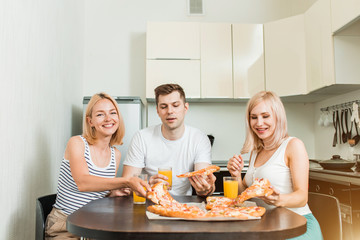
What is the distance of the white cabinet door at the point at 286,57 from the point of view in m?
3.34

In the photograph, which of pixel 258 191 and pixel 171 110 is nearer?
pixel 258 191

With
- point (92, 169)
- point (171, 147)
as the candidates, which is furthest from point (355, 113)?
point (92, 169)

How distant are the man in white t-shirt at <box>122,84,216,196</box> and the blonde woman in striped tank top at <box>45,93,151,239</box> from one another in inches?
5.7

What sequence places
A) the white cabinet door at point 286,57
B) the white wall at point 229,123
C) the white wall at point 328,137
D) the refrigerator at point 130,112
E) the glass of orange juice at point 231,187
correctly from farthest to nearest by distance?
the white wall at point 229,123 < the white cabinet door at point 286,57 < the refrigerator at point 130,112 < the white wall at point 328,137 < the glass of orange juice at point 231,187

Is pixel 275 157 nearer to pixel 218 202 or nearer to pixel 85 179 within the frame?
pixel 218 202

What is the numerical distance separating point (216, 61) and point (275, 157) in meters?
2.09

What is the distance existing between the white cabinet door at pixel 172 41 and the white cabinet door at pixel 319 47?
3.78 ft

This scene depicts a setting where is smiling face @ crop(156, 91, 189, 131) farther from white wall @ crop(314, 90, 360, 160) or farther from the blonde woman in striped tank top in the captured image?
white wall @ crop(314, 90, 360, 160)

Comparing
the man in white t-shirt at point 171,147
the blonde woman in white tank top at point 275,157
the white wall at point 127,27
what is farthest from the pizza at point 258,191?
the white wall at point 127,27

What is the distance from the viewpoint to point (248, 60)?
11.5 feet

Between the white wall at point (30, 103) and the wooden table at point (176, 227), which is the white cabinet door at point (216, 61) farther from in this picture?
the wooden table at point (176, 227)

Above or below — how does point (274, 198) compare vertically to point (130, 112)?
below

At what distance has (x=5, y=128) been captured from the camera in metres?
1.69

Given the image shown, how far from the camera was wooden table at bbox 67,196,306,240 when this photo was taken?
0.94m
